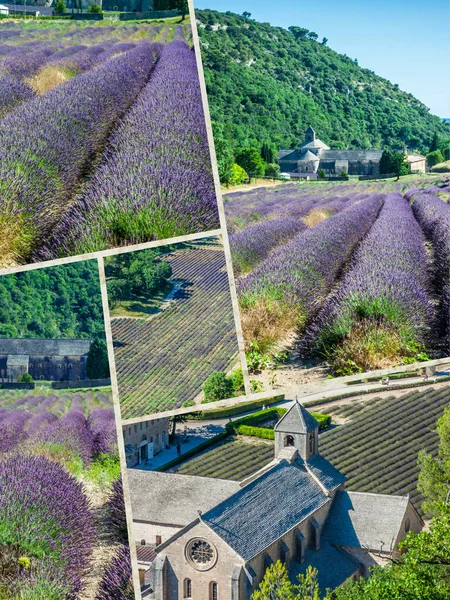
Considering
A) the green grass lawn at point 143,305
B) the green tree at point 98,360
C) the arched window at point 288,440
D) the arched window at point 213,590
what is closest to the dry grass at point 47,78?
the green tree at point 98,360

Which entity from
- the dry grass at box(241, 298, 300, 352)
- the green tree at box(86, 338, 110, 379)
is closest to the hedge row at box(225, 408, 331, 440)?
the dry grass at box(241, 298, 300, 352)

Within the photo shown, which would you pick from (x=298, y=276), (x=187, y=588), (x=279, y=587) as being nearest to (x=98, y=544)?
(x=298, y=276)

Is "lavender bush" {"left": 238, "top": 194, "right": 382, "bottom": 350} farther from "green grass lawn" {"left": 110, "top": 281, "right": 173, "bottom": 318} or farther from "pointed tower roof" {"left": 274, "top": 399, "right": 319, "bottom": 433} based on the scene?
"pointed tower roof" {"left": 274, "top": 399, "right": 319, "bottom": 433}

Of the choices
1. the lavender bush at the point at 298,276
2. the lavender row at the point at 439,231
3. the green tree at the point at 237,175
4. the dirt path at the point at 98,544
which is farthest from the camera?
the green tree at the point at 237,175

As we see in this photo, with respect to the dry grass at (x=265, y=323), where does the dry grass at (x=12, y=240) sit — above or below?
above

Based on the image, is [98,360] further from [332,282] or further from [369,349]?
[332,282]

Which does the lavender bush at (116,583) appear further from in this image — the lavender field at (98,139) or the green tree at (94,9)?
the green tree at (94,9)

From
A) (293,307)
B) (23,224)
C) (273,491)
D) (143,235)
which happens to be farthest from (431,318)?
(273,491)

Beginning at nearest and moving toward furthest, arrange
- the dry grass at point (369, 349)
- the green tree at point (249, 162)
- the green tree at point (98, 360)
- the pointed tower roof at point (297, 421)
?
the green tree at point (98, 360) → the dry grass at point (369, 349) → the green tree at point (249, 162) → the pointed tower roof at point (297, 421)

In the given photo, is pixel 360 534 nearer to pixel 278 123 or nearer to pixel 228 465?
pixel 228 465
